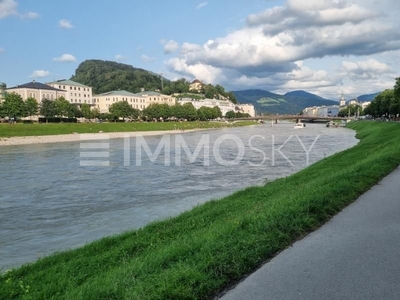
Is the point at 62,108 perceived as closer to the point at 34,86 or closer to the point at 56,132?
the point at 56,132

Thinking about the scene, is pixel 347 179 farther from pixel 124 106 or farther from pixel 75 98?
pixel 75 98

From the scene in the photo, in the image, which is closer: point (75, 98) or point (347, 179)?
point (347, 179)

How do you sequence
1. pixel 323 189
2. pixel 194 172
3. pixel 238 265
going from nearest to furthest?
pixel 238 265 → pixel 323 189 → pixel 194 172

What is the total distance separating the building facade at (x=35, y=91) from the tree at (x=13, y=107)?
122 ft

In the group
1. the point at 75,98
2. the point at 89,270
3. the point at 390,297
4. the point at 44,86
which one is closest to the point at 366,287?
the point at 390,297

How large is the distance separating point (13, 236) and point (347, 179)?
10.2 metres

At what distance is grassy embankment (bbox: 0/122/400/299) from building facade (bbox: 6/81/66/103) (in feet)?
403

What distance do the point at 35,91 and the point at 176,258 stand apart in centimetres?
13138

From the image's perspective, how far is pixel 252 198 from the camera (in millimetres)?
12945

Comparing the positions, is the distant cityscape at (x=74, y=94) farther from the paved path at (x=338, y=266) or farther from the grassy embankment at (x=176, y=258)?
the paved path at (x=338, y=266)

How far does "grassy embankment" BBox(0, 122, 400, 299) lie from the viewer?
15.6 ft

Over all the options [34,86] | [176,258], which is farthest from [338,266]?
[34,86]

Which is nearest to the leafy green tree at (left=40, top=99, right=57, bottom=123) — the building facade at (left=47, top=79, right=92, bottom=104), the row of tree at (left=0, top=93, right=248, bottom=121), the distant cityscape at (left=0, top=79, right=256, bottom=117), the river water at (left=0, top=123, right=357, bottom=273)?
the row of tree at (left=0, top=93, right=248, bottom=121)

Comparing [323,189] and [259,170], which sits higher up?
[323,189]
